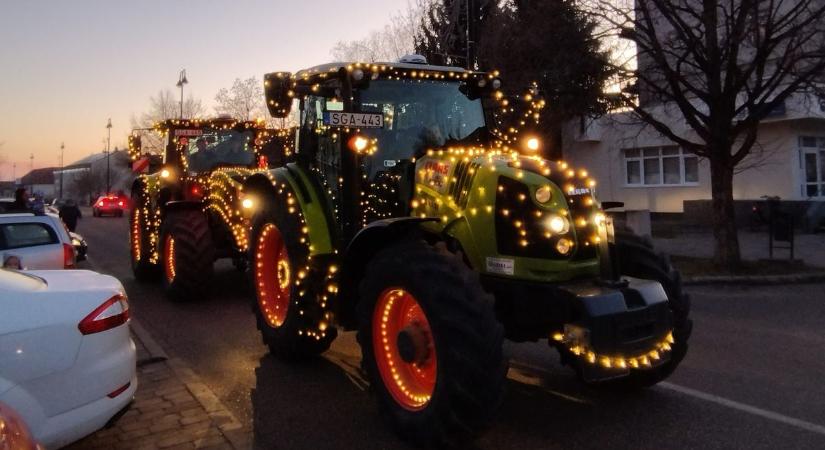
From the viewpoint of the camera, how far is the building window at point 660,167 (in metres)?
24.8

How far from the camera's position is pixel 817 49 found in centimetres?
1164

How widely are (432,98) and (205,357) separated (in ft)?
11.3

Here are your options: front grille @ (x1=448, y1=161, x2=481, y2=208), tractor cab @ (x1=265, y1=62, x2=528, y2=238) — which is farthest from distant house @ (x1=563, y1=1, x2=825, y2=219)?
front grille @ (x1=448, y1=161, x2=481, y2=208)

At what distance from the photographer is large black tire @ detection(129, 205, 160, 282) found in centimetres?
1166

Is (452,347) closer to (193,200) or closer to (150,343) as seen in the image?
(150,343)

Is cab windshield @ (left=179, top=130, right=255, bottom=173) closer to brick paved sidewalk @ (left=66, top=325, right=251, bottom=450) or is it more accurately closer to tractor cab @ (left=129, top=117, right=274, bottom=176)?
tractor cab @ (left=129, top=117, right=274, bottom=176)

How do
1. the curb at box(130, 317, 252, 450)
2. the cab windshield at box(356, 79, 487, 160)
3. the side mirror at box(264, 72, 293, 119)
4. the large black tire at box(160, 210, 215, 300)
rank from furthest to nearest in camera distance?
the large black tire at box(160, 210, 215, 300) → the side mirror at box(264, 72, 293, 119) → the cab windshield at box(356, 79, 487, 160) → the curb at box(130, 317, 252, 450)

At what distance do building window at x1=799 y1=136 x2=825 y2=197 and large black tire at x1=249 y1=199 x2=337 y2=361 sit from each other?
21147mm

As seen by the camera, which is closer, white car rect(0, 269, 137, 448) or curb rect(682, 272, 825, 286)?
white car rect(0, 269, 137, 448)

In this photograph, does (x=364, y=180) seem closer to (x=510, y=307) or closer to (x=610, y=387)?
(x=510, y=307)

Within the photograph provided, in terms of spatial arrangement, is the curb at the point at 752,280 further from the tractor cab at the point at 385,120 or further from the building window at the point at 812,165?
the building window at the point at 812,165

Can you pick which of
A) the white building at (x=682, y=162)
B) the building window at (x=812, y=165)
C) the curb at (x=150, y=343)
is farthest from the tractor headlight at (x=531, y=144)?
the building window at (x=812, y=165)

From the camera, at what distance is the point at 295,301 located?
600 cm

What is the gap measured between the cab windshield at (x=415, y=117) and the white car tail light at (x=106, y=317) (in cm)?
237
